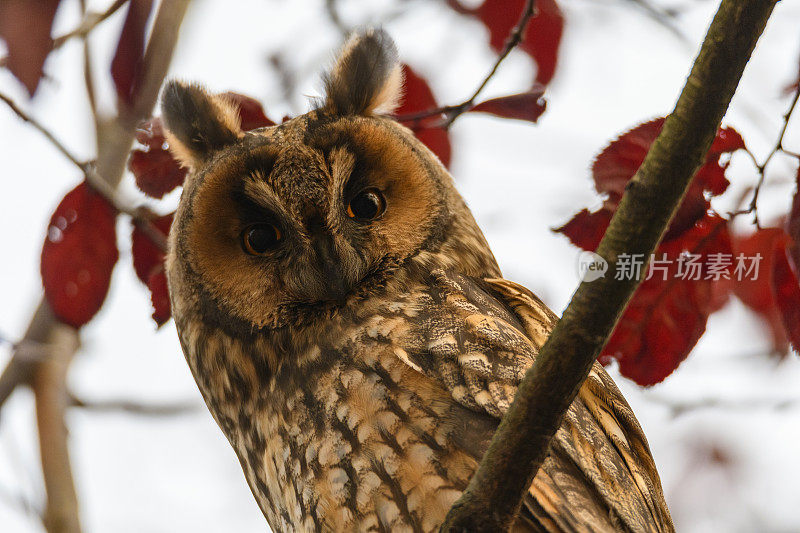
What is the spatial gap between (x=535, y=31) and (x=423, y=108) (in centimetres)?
48

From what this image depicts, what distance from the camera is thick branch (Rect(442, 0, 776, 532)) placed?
4.23ft

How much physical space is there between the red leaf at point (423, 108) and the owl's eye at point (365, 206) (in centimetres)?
46

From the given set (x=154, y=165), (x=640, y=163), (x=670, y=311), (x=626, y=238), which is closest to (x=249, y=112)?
(x=154, y=165)

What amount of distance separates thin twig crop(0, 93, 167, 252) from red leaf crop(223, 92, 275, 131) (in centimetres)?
40

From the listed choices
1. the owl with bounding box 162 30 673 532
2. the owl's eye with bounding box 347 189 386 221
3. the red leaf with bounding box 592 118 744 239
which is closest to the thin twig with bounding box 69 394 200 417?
the owl with bounding box 162 30 673 532

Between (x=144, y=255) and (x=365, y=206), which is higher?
(x=365, y=206)

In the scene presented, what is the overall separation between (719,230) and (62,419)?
2132mm

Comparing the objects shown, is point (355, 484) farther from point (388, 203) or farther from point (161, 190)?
point (161, 190)

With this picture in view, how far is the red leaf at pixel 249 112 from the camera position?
7.98ft

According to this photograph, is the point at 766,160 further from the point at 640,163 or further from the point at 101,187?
the point at 101,187

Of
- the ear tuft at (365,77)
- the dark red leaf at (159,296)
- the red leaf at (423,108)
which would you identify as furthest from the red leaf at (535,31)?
the dark red leaf at (159,296)

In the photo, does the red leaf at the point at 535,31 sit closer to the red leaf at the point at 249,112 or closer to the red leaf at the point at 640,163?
the red leaf at the point at 249,112

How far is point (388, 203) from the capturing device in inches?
88.7

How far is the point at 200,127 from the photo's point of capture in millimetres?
2447
